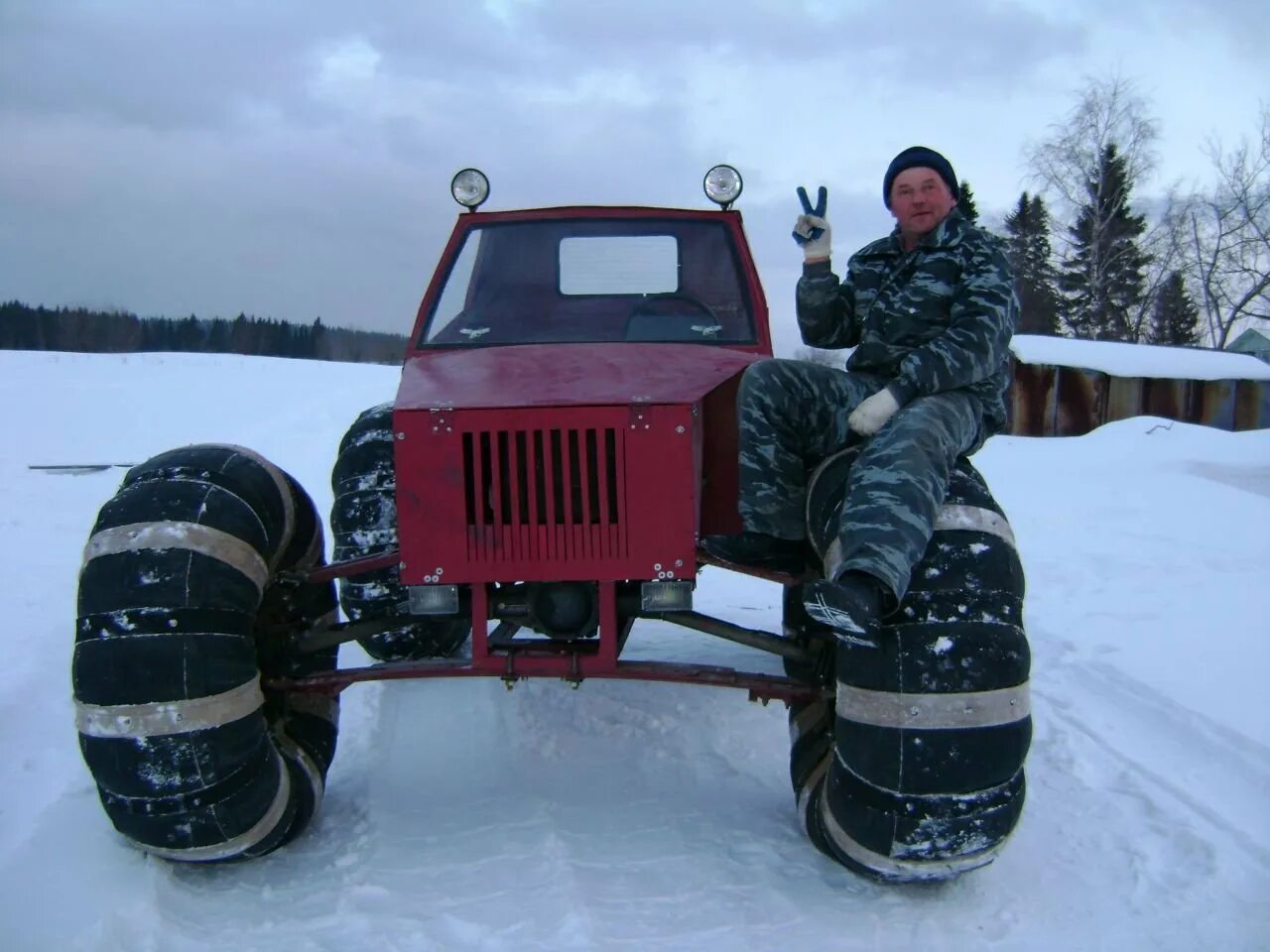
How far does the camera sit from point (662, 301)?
4184 millimetres

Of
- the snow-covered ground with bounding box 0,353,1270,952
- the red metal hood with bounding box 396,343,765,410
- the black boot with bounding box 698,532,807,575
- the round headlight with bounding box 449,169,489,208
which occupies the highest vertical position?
the round headlight with bounding box 449,169,489,208

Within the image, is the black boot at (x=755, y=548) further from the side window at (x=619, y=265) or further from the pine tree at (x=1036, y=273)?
the pine tree at (x=1036, y=273)

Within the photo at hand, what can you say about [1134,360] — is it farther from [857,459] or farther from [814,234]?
[857,459]

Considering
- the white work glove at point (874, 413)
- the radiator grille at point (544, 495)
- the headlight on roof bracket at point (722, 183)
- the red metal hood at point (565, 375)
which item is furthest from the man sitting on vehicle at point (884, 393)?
the headlight on roof bracket at point (722, 183)

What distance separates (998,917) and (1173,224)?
38046mm

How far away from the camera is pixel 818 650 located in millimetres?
3305

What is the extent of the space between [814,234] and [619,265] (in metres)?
→ 1.14

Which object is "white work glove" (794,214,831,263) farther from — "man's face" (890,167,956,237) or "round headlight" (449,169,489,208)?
"round headlight" (449,169,489,208)

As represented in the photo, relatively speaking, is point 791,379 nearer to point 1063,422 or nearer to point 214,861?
point 214,861

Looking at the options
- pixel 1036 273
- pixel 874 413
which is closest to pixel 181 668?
pixel 874 413

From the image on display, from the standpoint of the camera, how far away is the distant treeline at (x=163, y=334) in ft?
154

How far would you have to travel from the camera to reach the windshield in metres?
4.04

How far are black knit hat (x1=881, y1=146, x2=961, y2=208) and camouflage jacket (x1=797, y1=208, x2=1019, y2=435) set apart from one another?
10 cm

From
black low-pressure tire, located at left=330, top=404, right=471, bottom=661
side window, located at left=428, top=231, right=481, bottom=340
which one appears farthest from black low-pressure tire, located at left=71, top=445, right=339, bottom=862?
side window, located at left=428, top=231, right=481, bottom=340
